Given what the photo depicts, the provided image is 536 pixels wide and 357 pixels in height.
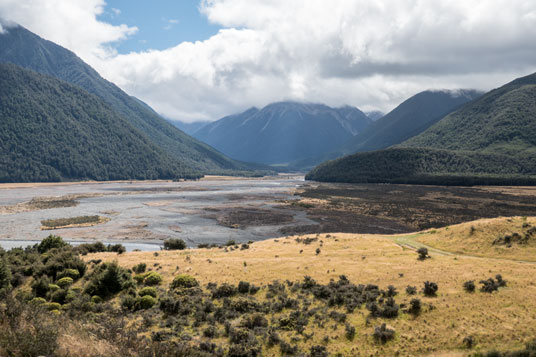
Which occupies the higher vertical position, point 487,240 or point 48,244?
point 487,240

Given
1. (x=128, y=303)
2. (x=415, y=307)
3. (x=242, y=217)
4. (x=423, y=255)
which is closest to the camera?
(x=415, y=307)

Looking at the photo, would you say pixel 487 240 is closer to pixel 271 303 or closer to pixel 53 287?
pixel 271 303

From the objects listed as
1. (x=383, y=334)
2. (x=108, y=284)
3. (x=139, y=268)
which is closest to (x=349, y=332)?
(x=383, y=334)

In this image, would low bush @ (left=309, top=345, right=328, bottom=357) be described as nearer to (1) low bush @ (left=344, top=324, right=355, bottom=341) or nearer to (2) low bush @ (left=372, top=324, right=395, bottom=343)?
(1) low bush @ (left=344, top=324, right=355, bottom=341)

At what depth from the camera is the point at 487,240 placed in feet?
148

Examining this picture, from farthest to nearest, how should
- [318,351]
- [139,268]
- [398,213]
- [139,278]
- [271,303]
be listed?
[398,213]
[139,268]
[139,278]
[271,303]
[318,351]

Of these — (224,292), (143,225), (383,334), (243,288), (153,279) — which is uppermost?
(383,334)

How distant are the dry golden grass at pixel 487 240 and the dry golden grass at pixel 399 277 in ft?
3.67

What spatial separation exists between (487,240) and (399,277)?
16.9 meters

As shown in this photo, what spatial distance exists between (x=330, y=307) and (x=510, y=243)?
2668 centimetres

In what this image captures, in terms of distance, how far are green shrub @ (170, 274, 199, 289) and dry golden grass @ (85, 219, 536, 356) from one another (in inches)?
73.6

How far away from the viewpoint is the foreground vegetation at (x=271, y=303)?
78.3ft

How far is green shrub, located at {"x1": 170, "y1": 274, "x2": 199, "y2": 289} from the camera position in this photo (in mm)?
39812

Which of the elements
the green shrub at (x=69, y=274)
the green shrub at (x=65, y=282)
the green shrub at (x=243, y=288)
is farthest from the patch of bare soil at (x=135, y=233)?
the green shrub at (x=243, y=288)
